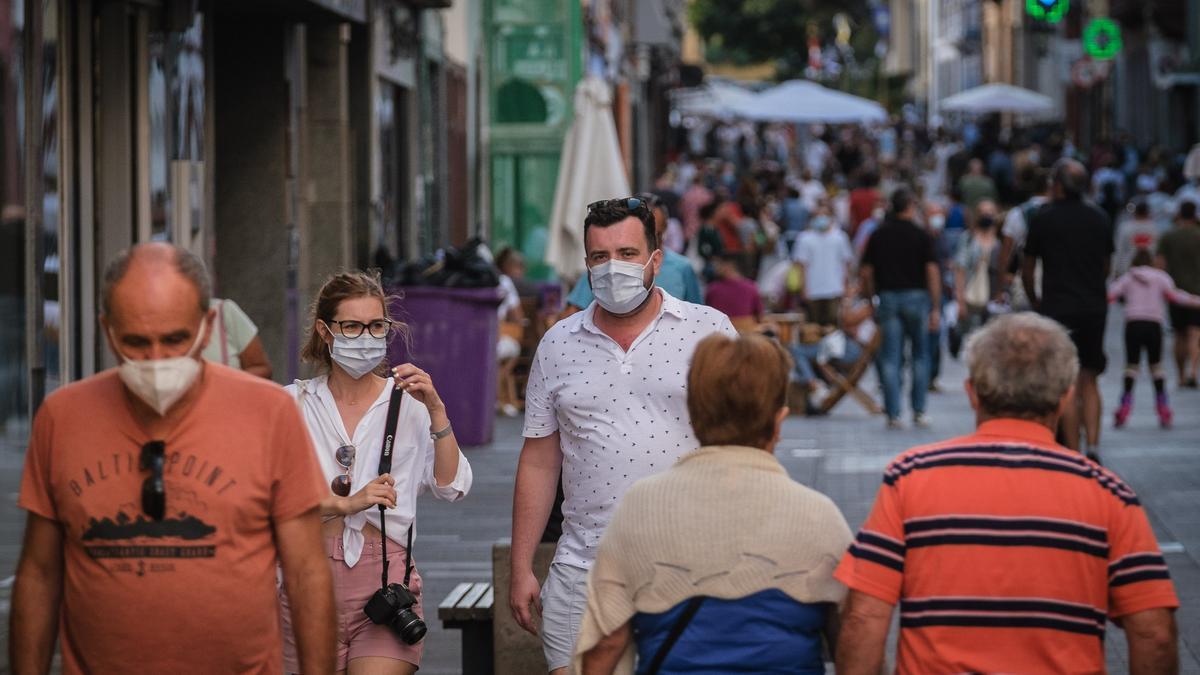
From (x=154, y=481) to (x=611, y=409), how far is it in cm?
158

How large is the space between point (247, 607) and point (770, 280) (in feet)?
60.1

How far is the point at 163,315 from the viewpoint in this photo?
4035 millimetres

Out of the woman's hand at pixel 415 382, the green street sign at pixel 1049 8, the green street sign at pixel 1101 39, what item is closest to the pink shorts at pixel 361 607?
the woman's hand at pixel 415 382

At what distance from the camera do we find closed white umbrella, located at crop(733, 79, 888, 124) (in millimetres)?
41312

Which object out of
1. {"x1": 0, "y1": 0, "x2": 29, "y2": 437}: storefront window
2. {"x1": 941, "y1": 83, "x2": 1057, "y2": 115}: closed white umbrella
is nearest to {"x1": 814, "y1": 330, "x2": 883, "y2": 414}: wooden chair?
{"x1": 0, "y1": 0, "x2": 29, "y2": 437}: storefront window

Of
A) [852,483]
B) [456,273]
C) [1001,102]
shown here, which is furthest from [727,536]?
[1001,102]

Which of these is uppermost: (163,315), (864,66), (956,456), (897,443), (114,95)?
(864,66)

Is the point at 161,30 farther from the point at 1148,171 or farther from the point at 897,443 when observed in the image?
the point at 1148,171

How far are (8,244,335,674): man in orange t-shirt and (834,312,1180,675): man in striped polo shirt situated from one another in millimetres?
1138

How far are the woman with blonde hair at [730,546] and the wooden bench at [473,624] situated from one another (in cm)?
223

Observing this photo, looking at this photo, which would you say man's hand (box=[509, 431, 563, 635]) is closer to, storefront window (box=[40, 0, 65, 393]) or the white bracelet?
the white bracelet

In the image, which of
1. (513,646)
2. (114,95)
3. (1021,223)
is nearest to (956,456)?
(513,646)

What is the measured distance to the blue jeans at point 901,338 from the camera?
52.3ft

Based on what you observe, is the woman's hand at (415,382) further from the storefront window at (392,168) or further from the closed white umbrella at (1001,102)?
the closed white umbrella at (1001,102)
